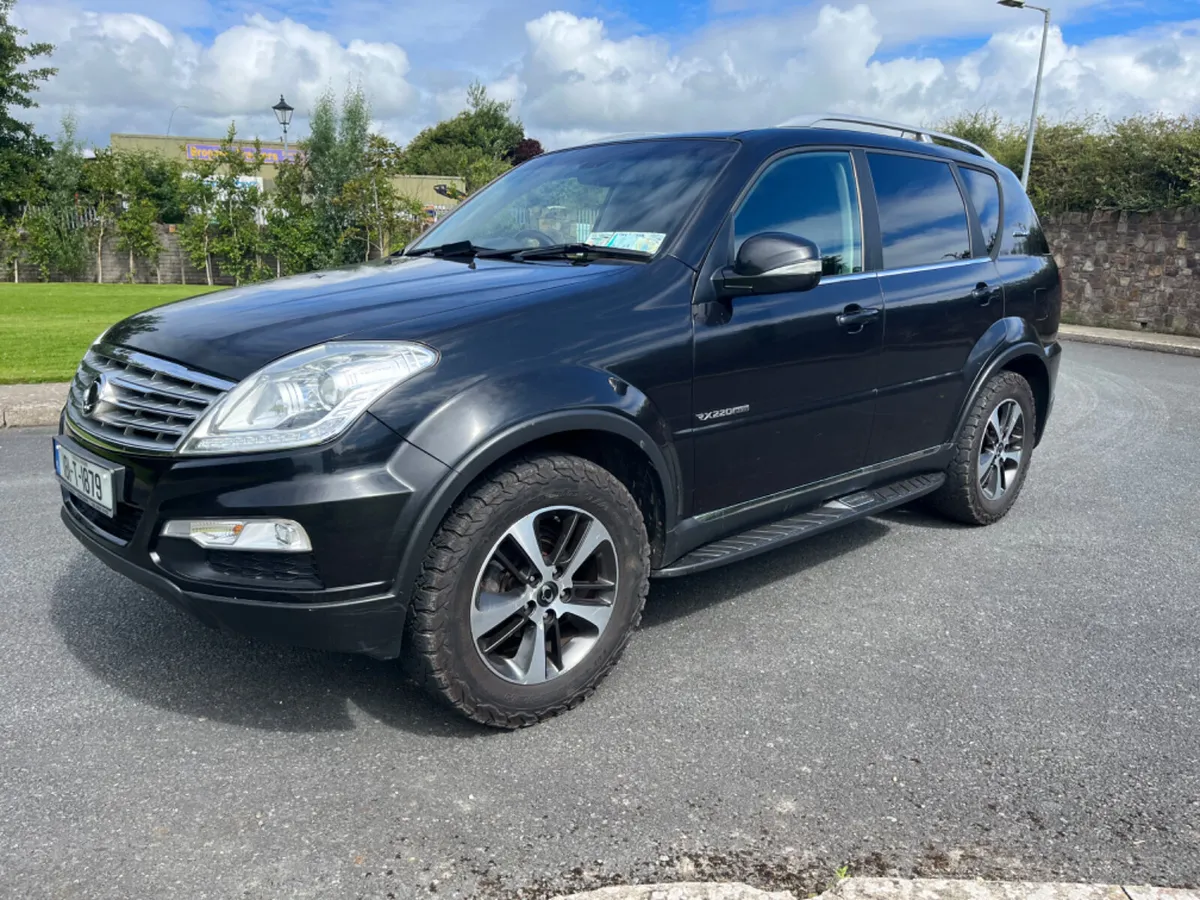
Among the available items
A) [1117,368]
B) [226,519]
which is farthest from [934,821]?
[1117,368]

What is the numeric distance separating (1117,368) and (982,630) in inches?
398

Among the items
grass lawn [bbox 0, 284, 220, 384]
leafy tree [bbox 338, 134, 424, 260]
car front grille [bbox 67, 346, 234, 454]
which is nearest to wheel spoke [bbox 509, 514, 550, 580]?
car front grille [bbox 67, 346, 234, 454]

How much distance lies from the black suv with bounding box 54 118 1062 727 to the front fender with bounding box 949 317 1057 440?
25 centimetres

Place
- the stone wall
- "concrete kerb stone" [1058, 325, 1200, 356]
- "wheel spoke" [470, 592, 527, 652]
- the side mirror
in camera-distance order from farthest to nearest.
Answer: the stone wall → "concrete kerb stone" [1058, 325, 1200, 356] → the side mirror → "wheel spoke" [470, 592, 527, 652]

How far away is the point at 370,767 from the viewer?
264 cm

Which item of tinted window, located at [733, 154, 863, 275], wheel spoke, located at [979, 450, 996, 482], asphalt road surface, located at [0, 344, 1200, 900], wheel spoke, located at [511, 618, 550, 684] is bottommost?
asphalt road surface, located at [0, 344, 1200, 900]

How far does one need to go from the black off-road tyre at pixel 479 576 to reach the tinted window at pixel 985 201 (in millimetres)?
2817

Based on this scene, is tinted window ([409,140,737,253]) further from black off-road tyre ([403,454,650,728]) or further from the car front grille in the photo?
the car front grille

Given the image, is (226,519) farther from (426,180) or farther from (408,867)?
(426,180)

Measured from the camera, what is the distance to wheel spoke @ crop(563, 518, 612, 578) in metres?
2.85

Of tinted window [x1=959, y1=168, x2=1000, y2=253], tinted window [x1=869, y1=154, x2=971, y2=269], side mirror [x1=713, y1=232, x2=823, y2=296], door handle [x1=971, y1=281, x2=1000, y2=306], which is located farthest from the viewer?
tinted window [x1=959, y1=168, x2=1000, y2=253]

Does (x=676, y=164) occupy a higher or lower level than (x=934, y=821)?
higher

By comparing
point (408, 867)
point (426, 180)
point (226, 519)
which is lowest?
point (408, 867)

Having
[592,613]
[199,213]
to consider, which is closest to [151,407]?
[592,613]
